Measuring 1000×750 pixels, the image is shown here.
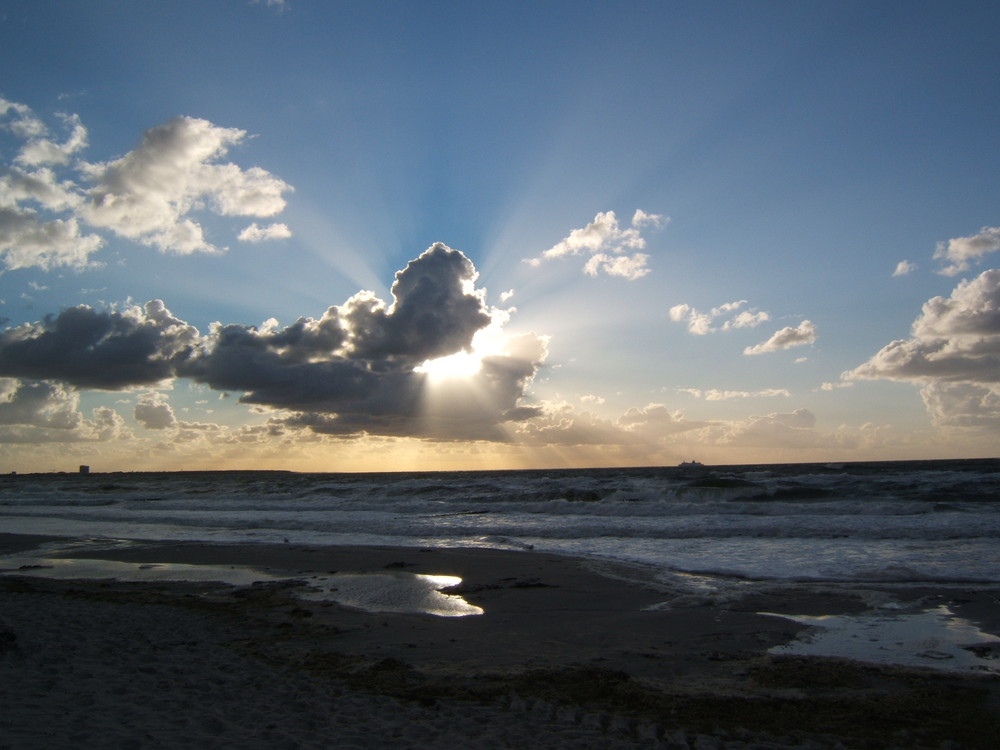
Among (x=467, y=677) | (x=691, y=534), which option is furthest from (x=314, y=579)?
(x=691, y=534)

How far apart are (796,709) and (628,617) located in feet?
13.9

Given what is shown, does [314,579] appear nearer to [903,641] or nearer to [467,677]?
[467,677]

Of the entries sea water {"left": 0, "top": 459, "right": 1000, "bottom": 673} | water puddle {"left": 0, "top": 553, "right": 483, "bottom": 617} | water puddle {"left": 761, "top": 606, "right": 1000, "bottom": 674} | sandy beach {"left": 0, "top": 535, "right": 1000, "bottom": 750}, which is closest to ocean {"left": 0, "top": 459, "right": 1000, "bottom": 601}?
sea water {"left": 0, "top": 459, "right": 1000, "bottom": 673}

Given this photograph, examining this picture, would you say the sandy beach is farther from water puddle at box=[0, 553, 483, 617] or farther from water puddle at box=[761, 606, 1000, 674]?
water puddle at box=[0, 553, 483, 617]

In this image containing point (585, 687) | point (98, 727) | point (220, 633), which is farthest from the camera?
point (220, 633)

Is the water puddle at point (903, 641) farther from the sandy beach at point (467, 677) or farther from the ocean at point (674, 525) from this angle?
the ocean at point (674, 525)

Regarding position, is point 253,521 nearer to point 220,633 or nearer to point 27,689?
point 220,633

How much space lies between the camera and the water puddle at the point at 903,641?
26.1 ft

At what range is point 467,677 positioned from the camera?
7.51 meters

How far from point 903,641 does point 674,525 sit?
14715 millimetres

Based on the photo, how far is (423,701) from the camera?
21.9ft

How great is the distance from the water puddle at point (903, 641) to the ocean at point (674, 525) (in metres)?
2.58

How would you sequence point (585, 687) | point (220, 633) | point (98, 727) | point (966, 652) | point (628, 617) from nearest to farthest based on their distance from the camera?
point (98, 727)
point (585, 687)
point (966, 652)
point (220, 633)
point (628, 617)

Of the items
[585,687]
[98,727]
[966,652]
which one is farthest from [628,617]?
[98,727]
